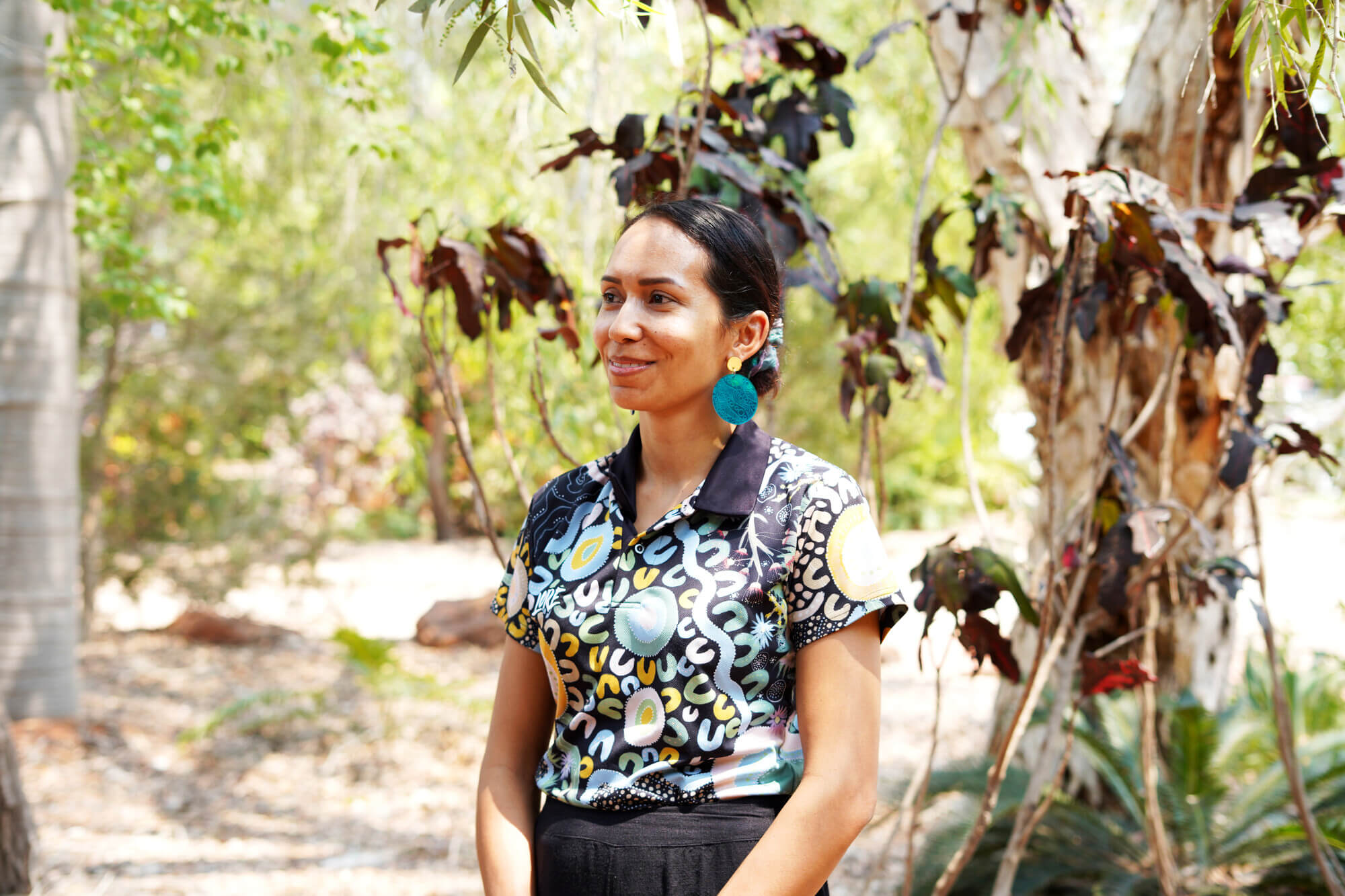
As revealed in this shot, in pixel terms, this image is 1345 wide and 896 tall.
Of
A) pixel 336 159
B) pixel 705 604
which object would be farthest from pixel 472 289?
pixel 336 159

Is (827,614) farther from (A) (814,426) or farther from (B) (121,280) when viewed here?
(A) (814,426)

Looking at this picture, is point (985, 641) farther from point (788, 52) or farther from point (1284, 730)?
point (788, 52)

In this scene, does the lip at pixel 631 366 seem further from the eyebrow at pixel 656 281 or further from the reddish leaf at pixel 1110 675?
the reddish leaf at pixel 1110 675

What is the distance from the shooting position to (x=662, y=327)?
1440 mm

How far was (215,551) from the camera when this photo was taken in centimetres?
756

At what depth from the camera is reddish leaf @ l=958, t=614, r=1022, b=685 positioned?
7.29 feet

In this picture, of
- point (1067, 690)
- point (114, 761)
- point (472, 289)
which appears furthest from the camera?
point (114, 761)

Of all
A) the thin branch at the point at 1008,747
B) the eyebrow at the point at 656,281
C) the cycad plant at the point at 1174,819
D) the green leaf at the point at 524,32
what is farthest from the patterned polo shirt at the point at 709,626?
the cycad plant at the point at 1174,819

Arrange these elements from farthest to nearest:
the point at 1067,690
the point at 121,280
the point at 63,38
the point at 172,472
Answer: the point at 172,472, the point at 63,38, the point at 121,280, the point at 1067,690

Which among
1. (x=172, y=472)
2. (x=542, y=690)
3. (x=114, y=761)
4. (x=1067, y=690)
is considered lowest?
(x=114, y=761)

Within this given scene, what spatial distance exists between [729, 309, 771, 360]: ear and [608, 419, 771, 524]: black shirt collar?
99 millimetres

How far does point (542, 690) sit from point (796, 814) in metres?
0.43

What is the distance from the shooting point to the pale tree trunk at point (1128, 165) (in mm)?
3154

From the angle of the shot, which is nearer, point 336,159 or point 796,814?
point 796,814
